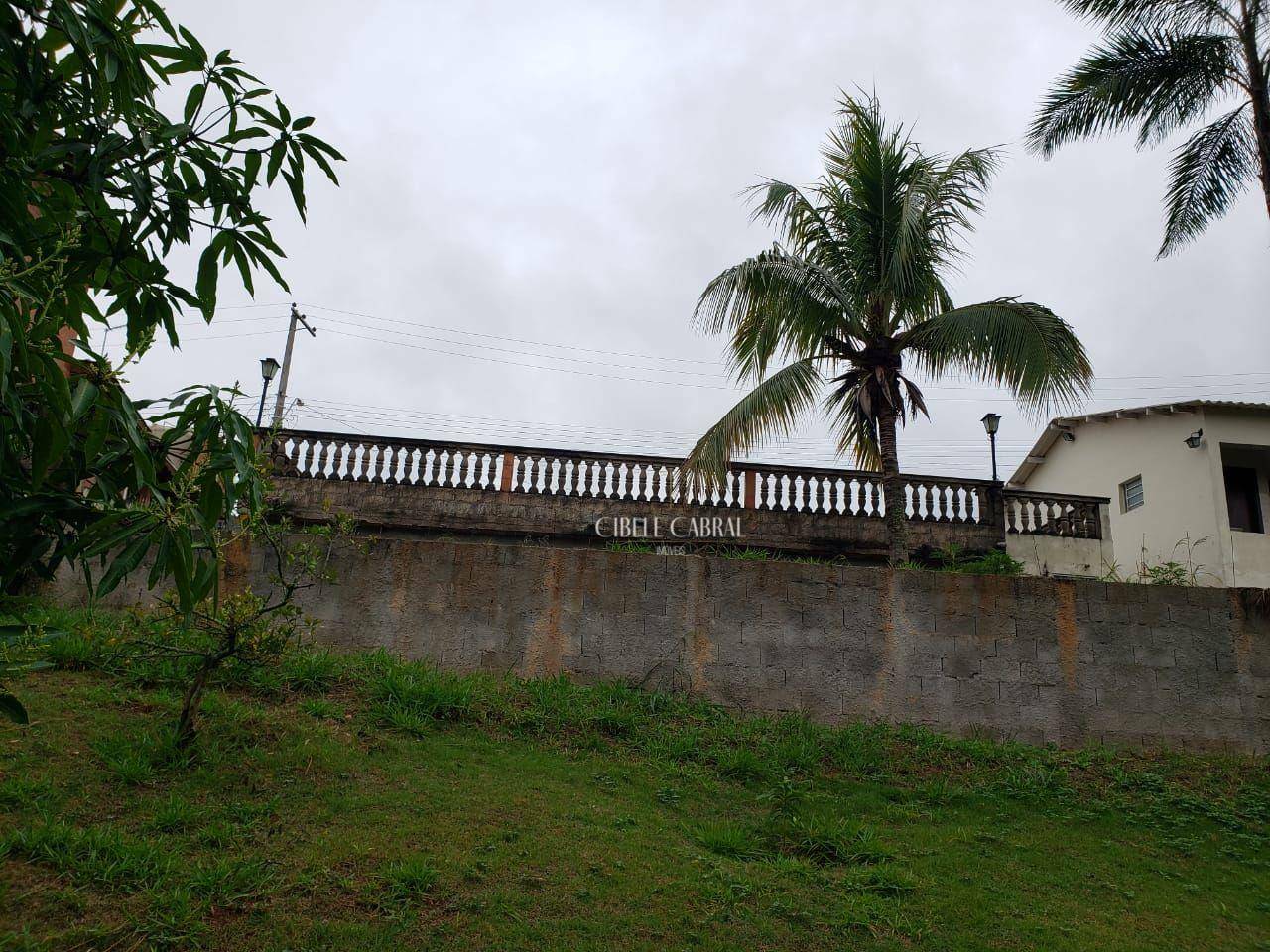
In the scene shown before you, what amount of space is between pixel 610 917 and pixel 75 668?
4.95 meters

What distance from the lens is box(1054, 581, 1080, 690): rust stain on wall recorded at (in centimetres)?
946

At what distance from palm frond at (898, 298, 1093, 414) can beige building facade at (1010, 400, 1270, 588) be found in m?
4.43

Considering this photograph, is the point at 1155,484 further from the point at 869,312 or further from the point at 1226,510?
the point at 869,312

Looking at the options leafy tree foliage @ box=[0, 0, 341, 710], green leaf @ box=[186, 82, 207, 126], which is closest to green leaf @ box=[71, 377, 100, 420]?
leafy tree foliage @ box=[0, 0, 341, 710]

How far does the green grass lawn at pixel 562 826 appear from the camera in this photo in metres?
5.19

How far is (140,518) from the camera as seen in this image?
324cm

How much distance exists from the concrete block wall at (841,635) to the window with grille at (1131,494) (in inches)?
288

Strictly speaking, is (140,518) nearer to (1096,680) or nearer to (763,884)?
(763,884)

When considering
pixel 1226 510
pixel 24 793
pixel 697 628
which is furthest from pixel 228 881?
pixel 1226 510

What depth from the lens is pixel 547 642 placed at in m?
9.41

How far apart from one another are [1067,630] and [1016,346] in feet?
10.0

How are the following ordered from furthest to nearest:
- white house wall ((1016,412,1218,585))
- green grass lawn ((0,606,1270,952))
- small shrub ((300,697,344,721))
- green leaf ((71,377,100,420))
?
white house wall ((1016,412,1218,585)) < small shrub ((300,697,344,721)) < green grass lawn ((0,606,1270,952)) < green leaf ((71,377,100,420))

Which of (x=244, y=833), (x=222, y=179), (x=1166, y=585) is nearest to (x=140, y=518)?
(x=222, y=179)

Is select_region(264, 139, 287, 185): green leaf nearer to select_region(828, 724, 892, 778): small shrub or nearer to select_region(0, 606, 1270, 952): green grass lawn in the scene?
select_region(0, 606, 1270, 952): green grass lawn
